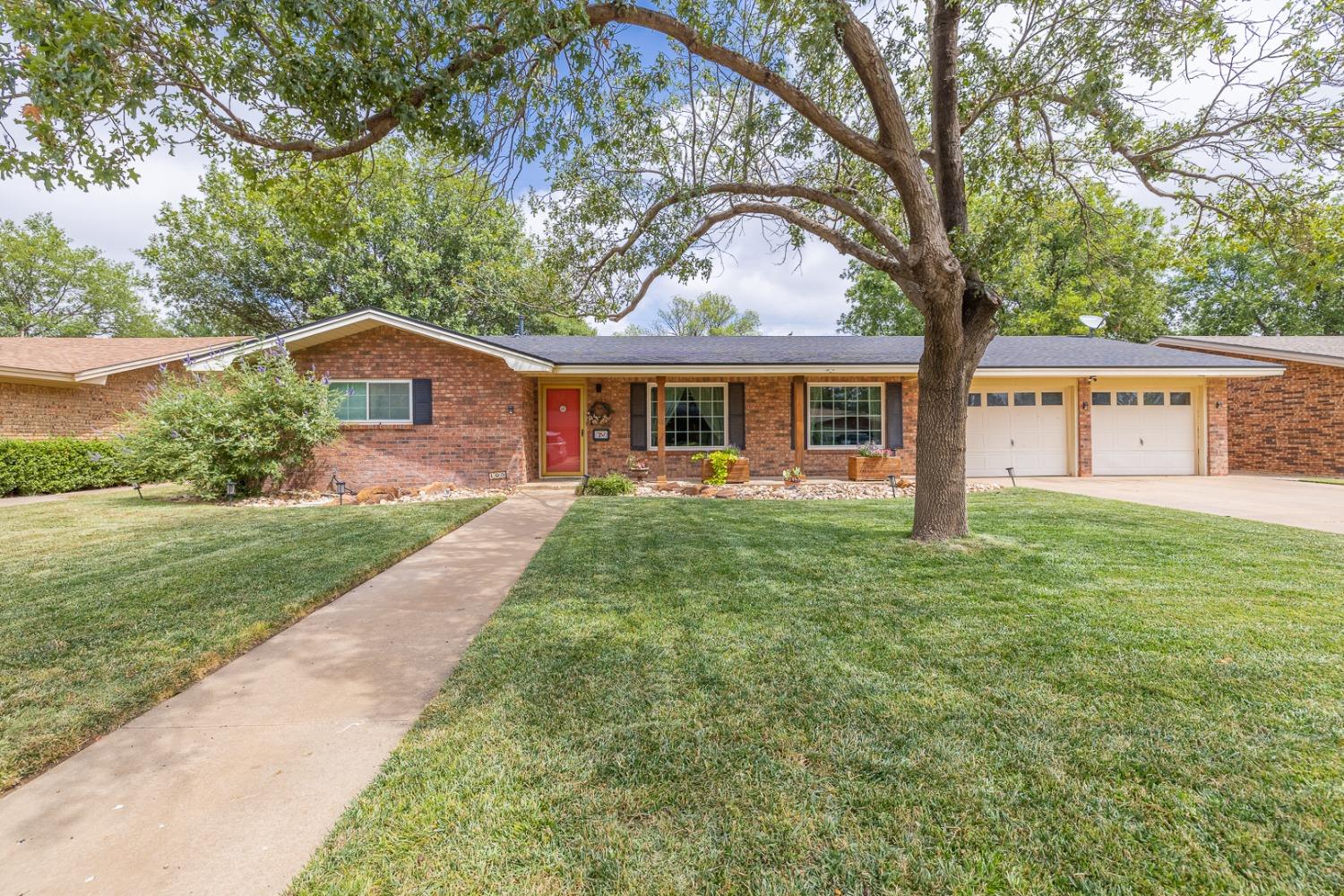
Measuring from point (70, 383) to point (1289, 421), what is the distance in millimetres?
27448

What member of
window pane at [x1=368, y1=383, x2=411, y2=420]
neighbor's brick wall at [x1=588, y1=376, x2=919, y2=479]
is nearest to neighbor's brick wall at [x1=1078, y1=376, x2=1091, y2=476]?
neighbor's brick wall at [x1=588, y1=376, x2=919, y2=479]

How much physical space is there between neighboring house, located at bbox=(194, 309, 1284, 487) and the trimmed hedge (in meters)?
4.57

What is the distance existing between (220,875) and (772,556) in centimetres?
438

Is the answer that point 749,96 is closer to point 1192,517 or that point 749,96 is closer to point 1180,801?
point 1180,801

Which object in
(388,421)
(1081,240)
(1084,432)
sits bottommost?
(1084,432)

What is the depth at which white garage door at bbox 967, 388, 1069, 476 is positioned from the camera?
12.5 meters

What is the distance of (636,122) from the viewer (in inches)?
257

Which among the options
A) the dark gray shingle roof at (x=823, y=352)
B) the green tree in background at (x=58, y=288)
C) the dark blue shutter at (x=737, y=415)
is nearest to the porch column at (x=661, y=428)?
the dark gray shingle roof at (x=823, y=352)

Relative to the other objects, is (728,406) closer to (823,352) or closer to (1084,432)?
(823,352)

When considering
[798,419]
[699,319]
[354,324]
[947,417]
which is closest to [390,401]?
[354,324]

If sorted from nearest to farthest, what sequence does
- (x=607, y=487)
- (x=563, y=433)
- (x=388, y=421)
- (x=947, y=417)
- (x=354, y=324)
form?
1. (x=947, y=417)
2. (x=607, y=487)
3. (x=354, y=324)
4. (x=388, y=421)
5. (x=563, y=433)

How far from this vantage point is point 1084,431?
1233 cm

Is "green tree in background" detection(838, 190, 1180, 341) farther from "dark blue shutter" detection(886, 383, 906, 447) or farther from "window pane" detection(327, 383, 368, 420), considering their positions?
"window pane" detection(327, 383, 368, 420)

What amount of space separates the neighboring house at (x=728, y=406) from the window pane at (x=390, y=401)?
2 cm
